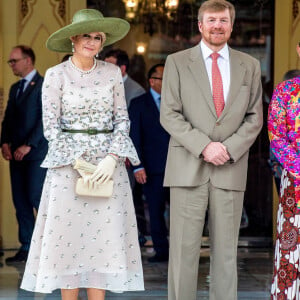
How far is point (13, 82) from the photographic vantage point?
9.34m

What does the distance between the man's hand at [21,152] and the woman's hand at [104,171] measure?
3046mm

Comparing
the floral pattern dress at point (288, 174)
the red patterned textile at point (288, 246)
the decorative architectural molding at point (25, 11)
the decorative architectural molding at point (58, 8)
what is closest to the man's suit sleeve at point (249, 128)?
the floral pattern dress at point (288, 174)

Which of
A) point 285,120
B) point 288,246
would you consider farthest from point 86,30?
point 288,246

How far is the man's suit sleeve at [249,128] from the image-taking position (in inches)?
224

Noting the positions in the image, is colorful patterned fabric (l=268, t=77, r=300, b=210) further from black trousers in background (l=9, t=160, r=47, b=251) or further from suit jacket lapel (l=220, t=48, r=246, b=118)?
black trousers in background (l=9, t=160, r=47, b=251)

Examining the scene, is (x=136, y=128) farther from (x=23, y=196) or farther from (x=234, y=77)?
(x=234, y=77)

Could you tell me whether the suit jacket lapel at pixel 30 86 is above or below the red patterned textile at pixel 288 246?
above

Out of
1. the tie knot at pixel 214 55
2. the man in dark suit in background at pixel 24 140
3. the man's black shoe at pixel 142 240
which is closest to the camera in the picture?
the tie knot at pixel 214 55

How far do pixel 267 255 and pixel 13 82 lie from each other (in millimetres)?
3127

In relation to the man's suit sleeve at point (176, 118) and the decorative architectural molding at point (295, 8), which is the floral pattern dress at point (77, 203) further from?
the decorative architectural molding at point (295, 8)

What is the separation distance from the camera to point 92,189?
5.70 meters

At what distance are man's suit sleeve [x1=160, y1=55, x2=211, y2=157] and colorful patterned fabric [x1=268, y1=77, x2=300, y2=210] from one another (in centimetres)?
49

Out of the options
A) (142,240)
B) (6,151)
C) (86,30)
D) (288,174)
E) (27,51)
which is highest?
(86,30)

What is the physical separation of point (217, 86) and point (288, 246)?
3.69 ft
